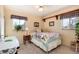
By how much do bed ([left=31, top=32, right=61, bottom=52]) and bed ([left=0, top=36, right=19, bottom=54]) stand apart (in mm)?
303

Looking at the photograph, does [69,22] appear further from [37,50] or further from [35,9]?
[37,50]

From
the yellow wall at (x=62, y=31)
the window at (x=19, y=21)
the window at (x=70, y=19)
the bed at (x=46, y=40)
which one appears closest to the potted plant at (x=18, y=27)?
the window at (x=19, y=21)

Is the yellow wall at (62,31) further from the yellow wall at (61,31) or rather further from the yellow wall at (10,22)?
the yellow wall at (10,22)

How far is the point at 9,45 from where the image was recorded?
54.3 inches

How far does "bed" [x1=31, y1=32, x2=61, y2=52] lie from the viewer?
141 centimetres

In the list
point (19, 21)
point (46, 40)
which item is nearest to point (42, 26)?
point (46, 40)

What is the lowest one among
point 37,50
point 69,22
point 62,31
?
point 37,50

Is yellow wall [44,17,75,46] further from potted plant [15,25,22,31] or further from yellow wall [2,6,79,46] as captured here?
potted plant [15,25,22,31]

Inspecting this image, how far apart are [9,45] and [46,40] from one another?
0.62m

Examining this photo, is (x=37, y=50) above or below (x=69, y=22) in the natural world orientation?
below
